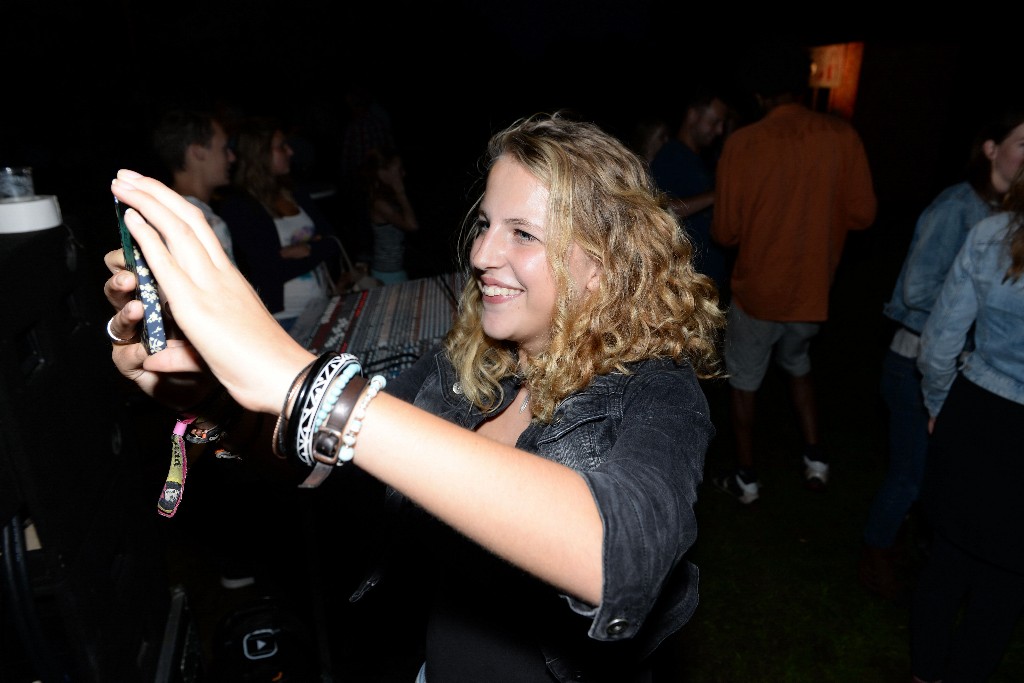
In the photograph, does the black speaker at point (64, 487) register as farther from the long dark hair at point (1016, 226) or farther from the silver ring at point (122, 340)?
the long dark hair at point (1016, 226)

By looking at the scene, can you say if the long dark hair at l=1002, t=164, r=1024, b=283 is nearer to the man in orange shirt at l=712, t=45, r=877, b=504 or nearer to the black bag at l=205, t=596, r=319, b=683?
the man in orange shirt at l=712, t=45, r=877, b=504

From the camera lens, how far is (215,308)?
785 millimetres

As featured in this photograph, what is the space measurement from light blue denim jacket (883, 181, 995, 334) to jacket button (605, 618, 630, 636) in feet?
8.52

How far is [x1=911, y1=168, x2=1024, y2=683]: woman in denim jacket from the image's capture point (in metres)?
2.15

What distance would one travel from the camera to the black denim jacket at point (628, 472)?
85cm

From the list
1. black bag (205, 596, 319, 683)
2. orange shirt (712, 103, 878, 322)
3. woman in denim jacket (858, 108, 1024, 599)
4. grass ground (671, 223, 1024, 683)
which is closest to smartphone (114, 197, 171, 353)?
black bag (205, 596, 319, 683)

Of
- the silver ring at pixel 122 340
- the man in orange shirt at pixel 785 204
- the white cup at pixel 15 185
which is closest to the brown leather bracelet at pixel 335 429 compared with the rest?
the silver ring at pixel 122 340

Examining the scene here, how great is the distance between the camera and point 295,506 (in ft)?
12.8

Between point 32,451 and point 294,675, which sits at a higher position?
point 32,451

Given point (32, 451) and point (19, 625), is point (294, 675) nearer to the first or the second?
point (19, 625)

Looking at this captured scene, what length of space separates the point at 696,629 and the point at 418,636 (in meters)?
1.35

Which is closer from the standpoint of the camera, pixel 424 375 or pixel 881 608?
pixel 424 375

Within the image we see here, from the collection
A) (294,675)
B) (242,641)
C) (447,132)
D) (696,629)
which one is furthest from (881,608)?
(447,132)

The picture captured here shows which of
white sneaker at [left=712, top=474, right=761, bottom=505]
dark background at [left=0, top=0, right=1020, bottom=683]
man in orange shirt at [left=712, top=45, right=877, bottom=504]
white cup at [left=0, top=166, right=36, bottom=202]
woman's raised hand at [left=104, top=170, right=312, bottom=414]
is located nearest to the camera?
woman's raised hand at [left=104, top=170, right=312, bottom=414]
